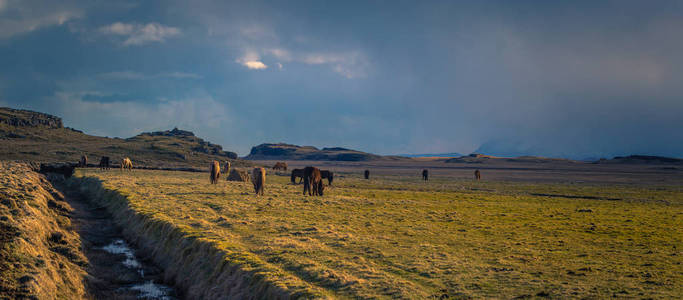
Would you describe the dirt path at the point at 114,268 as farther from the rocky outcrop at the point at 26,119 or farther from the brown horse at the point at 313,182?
the rocky outcrop at the point at 26,119

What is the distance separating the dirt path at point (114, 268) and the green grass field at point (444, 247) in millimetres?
2041

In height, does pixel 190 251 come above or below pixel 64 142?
below

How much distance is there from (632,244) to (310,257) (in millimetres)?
14079

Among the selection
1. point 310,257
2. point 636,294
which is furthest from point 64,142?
point 636,294

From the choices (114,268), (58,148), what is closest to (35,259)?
(114,268)

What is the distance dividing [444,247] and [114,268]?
12949 mm

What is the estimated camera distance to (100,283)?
45.9ft

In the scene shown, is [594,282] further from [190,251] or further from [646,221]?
[646,221]

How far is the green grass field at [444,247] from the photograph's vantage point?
35.3ft

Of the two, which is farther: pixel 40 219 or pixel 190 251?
pixel 40 219

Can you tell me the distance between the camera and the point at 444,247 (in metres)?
15.7

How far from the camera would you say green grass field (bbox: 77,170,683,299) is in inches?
424

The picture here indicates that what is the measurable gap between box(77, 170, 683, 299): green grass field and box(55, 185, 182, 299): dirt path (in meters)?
2.04

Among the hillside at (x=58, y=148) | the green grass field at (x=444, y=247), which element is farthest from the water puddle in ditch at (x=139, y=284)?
the hillside at (x=58, y=148)
